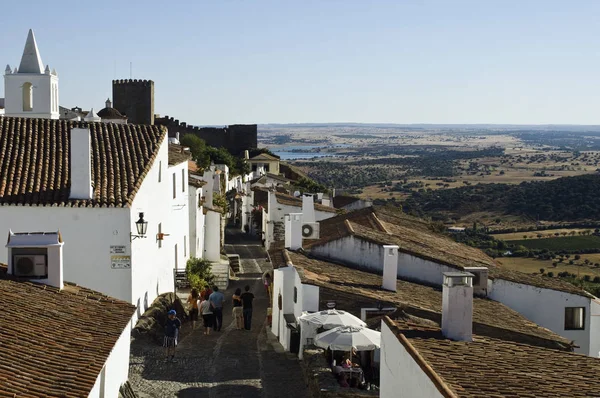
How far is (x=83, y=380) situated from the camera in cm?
1088

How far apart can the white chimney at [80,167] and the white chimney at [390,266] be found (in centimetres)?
723

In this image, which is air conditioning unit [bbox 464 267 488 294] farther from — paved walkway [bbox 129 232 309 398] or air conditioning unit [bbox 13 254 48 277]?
air conditioning unit [bbox 13 254 48 277]

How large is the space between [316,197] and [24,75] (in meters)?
22.7

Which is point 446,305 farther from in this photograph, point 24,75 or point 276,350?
point 24,75

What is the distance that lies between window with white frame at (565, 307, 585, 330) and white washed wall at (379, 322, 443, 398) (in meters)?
12.2

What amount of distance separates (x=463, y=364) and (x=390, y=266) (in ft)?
31.9

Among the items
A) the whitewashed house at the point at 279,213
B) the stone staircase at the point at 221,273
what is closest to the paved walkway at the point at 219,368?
the stone staircase at the point at 221,273

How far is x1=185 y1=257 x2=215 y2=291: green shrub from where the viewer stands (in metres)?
29.9

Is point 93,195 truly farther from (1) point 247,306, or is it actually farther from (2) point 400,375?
(2) point 400,375

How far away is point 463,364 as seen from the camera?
496 inches

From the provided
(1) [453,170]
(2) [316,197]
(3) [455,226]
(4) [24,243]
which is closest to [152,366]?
(4) [24,243]

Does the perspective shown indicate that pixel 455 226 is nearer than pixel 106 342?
No

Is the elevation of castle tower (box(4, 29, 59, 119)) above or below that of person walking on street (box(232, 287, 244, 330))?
above

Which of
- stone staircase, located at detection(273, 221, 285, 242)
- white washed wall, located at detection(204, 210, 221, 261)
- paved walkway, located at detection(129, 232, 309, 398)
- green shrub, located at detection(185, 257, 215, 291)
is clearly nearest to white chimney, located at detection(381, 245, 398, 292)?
paved walkway, located at detection(129, 232, 309, 398)
